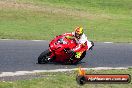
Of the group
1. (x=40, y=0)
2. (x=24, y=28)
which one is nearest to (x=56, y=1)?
(x=40, y=0)

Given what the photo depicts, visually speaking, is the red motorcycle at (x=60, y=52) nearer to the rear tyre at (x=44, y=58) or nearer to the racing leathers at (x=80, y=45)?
the rear tyre at (x=44, y=58)

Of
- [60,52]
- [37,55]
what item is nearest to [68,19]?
[37,55]

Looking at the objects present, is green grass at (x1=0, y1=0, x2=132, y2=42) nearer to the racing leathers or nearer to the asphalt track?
the asphalt track

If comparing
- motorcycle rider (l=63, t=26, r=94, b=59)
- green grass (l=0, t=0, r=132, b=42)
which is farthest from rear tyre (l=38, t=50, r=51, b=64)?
green grass (l=0, t=0, r=132, b=42)

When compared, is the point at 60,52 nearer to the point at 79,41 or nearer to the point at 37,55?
the point at 79,41

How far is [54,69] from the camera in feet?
48.1

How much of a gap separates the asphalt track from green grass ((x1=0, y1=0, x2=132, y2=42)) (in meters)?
3.70

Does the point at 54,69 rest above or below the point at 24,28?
above

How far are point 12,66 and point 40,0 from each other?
30.7 meters

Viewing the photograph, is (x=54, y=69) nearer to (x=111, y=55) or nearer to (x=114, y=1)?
(x=111, y=55)

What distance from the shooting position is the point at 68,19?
36062 millimetres

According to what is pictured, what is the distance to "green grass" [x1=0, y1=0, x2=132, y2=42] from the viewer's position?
2750cm

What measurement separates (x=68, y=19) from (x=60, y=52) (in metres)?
20.6

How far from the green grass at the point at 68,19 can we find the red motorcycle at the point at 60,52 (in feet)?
26.0
